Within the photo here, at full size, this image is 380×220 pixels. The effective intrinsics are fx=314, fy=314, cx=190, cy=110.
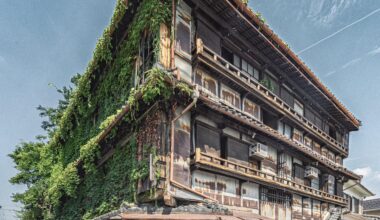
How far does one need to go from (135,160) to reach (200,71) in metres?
4.10

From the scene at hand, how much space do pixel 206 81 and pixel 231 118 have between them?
1.73 metres

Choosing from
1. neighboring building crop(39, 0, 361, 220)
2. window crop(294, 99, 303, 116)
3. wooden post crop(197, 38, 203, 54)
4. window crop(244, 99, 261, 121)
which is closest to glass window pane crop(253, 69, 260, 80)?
neighboring building crop(39, 0, 361, 220)

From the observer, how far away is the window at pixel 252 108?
560 inches

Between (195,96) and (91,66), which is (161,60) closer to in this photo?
(195,96)

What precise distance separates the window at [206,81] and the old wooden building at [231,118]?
0.13 feet

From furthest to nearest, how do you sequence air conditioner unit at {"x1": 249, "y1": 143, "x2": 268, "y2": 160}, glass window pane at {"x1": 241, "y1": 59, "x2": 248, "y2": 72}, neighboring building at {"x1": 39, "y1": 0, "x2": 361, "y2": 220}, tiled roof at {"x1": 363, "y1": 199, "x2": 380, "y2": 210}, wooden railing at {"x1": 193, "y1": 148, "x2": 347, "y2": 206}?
tiled roof at {"x1": 363, "y1": 199, "x2": 380, "y2": 210} → glass window pane at {"x1": 241, "y1": 59, "x2": 248, "y2": 72} → air conditioner unit at {"x1": 249, "y1": 143, "x2": 268, "y2": 160} → wooden railing at {"x1": 193, "y1": 148, "x2": 347, "y2": 206} → neighboring building at {"x1": 39, "y1": 0, "x2": 361, "y2": 220}

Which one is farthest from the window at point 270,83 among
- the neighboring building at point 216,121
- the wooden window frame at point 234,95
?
the wooden window frame at point 234,95

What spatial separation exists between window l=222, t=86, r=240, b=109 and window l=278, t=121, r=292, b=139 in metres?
3.99

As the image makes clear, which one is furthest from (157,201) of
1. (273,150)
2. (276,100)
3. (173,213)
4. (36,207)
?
(36,207)

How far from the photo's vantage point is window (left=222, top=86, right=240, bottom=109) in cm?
1296

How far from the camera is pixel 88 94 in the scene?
17906 millimetres

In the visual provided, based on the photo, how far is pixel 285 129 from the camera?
17016 mm

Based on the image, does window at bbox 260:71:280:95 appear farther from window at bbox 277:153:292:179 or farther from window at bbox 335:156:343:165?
window at bbox 335:156:343:165

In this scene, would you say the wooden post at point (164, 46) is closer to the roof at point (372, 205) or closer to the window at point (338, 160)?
the window at point (338, 160)
